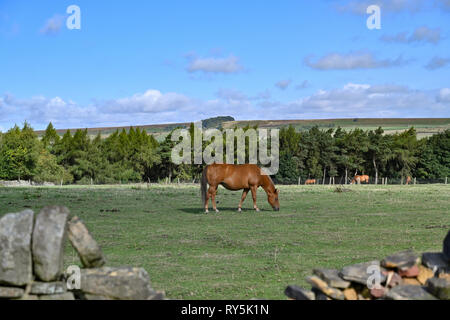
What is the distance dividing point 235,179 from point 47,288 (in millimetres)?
19657

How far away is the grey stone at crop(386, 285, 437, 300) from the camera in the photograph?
692cm

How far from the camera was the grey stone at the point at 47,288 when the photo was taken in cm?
677

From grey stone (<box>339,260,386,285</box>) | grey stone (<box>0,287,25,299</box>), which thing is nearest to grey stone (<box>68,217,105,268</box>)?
grey stone (<box>0,287,25,299</box>)

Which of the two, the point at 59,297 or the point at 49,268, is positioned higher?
the point at 49,268

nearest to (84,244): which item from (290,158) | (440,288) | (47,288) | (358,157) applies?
(47,288)

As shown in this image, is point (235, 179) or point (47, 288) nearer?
point (47, 288)

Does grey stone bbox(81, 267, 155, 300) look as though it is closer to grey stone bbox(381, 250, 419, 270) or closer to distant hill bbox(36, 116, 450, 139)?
grey stone bbox(381, 250, 419, 270)

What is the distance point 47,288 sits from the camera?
679 cm

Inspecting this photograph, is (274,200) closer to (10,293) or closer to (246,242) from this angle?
(246,242)

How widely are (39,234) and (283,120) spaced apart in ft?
616

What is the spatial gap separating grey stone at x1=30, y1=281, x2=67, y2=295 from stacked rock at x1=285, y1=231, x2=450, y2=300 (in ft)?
10.4

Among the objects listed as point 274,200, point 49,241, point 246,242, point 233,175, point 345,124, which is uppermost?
point 345,124

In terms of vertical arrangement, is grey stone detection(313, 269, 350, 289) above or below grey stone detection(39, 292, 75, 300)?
above

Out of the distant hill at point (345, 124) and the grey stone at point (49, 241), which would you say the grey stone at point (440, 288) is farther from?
the distant hill at point (345, 124)
